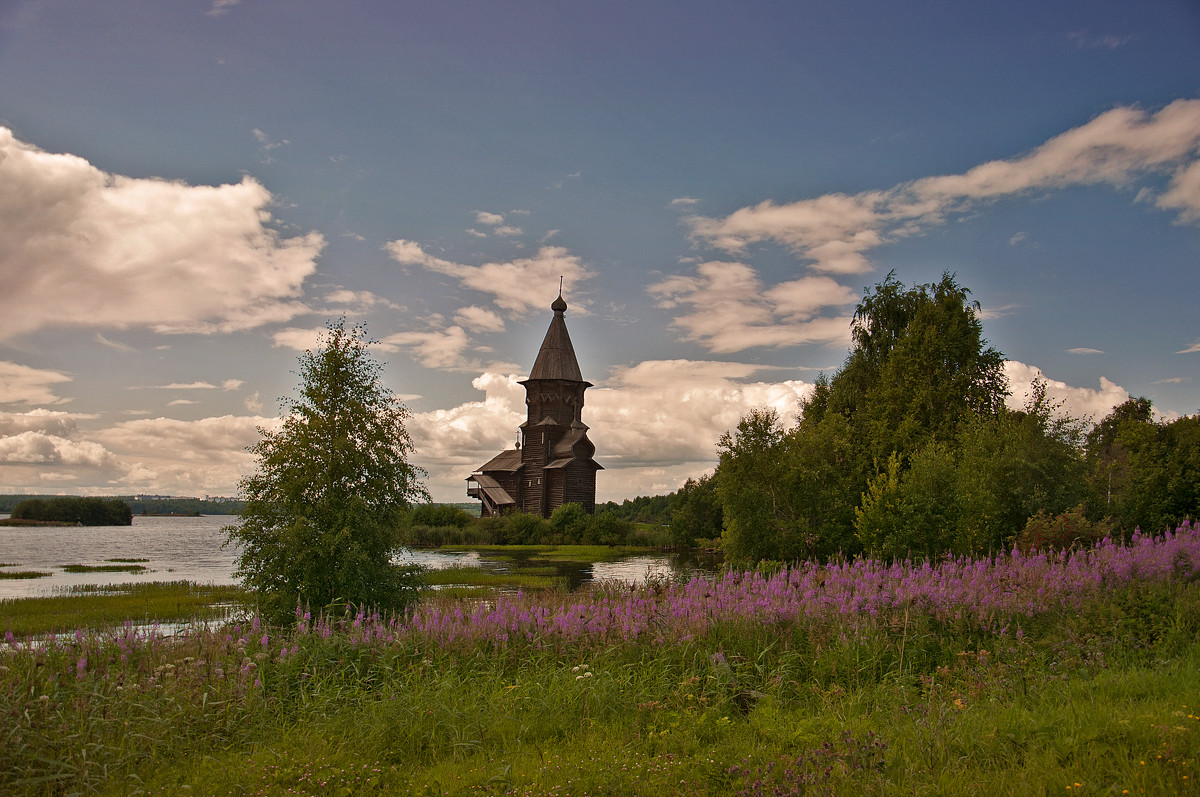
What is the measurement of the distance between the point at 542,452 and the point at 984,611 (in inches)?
2198

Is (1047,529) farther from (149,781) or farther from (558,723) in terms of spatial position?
(149,781)

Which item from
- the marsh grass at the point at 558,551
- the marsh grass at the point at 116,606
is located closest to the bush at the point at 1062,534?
the marsh grass at the point at 116,606

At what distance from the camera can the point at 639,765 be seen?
4.88 m

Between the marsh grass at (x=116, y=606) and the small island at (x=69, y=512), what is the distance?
99.2m

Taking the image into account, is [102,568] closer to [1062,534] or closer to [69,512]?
[1062,534]

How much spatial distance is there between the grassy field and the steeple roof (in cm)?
5554

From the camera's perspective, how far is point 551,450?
63.5 m

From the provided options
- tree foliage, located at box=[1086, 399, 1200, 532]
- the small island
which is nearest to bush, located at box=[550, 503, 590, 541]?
tree foliage, located at box=[1086, 399, 1200, 532]

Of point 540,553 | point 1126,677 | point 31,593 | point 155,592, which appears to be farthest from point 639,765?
point 540,553

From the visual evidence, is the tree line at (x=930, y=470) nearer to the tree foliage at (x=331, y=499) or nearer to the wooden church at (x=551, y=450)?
the tree foliage at (x=331, y=499)

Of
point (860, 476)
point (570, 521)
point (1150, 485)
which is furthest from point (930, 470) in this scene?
point (570, 521)

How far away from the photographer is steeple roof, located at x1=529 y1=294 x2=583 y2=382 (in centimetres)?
6469

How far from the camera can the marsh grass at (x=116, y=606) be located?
1766cm

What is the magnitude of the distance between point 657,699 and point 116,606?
21564 millimetres
